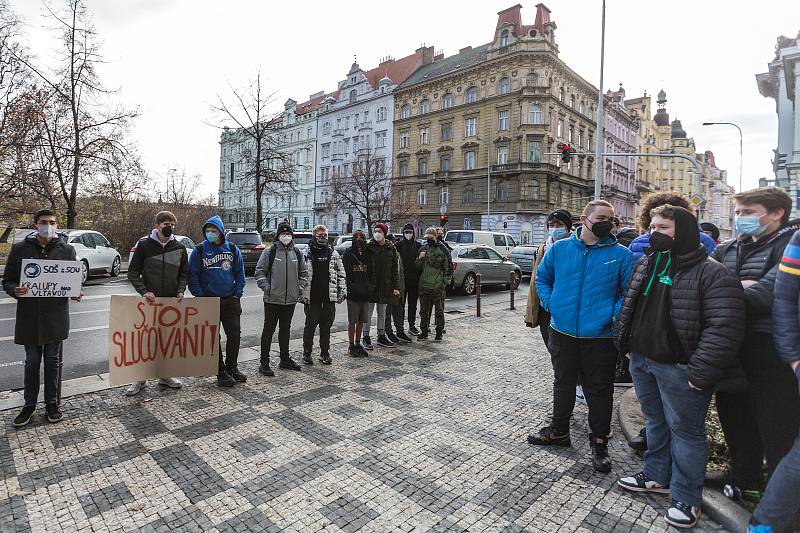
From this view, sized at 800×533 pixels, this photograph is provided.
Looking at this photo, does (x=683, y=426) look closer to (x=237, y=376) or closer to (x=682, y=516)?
(x=682, y=516)

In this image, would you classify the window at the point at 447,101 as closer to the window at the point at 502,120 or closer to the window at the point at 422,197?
the window at the point at 502,120

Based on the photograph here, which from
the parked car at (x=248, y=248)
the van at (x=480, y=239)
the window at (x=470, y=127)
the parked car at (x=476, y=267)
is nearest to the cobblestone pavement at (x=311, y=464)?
the parked car at (x=476, y=267)

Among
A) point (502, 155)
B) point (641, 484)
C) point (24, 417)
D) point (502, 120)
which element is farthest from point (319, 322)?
point (502, 120)

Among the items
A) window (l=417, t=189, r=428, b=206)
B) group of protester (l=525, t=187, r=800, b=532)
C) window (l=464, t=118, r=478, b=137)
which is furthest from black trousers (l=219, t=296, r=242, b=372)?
window (l=417, t=189, r=428, b=206)

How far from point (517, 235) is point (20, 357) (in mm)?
42484

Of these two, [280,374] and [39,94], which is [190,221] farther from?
[280,374]

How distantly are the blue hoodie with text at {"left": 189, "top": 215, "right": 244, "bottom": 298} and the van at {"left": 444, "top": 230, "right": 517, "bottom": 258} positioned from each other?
14.7 m

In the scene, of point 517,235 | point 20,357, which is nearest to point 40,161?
point 20,357

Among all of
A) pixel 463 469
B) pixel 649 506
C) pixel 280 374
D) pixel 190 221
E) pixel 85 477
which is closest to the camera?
pixel 649 506

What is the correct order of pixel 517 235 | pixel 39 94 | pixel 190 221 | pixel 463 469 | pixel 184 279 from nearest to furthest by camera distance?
pixel 463 469 → pixel 184 279 → pixel 39 94 → pixel 190 221 → pixel 517 235

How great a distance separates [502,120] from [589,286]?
4725cm

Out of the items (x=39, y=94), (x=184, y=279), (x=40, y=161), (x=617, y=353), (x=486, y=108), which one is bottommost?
(x=617, y=353)

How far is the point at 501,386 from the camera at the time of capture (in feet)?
18.9

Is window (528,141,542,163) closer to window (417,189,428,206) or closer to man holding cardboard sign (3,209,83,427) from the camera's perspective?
window (417,189,428,206)
